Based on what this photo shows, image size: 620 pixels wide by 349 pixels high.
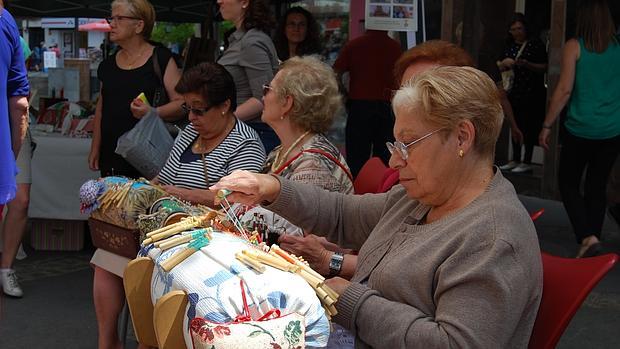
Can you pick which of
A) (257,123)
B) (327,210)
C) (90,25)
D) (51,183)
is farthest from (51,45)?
(327,210)

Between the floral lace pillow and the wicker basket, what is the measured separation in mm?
1585

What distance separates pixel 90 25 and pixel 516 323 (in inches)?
914

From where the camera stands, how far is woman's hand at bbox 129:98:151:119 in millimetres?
4430

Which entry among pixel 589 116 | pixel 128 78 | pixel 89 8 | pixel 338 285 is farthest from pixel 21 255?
pixel 338 285

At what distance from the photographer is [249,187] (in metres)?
2.48

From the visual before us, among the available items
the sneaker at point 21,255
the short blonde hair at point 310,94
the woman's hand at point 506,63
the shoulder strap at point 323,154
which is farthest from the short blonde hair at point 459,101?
the woman's hand at point 506,63

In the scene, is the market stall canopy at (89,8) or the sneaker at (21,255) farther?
the market stall canopy at (89,8)

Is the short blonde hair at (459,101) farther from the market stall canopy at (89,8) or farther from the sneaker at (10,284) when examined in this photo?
the market stall canopy at (89,8)

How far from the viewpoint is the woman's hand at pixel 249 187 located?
2455 millimetres

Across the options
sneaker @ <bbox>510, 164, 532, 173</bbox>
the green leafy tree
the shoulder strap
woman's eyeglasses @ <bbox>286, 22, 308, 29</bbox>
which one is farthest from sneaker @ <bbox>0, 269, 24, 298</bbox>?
the green leafy tree

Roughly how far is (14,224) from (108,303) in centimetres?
180

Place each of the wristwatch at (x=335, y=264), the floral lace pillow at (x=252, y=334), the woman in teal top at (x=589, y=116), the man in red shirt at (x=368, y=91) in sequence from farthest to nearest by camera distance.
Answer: the man in red shirt at (x=368, y=91), the woman in teal top at (x=589, y=116), the wristwatch at (x=335, y=264), the floral lace pillow at (x=252, y=334)

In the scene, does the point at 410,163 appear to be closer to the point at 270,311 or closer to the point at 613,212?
the point at 270,311

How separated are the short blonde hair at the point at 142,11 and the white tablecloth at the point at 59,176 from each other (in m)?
1.60
